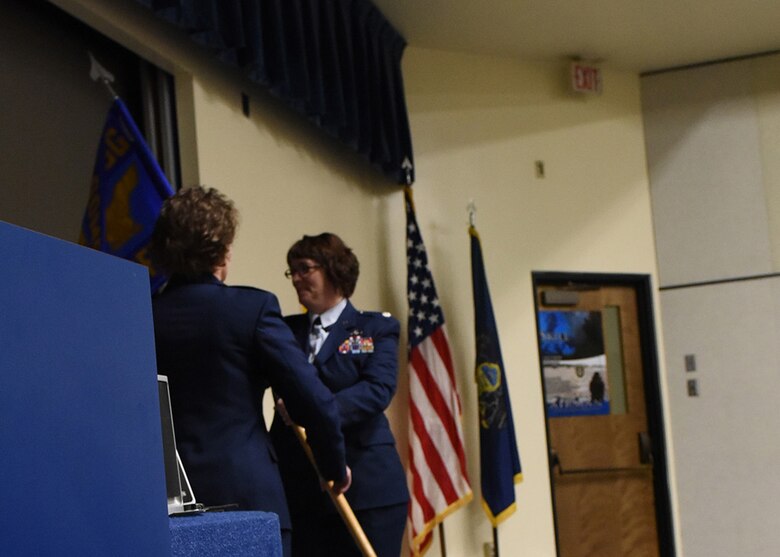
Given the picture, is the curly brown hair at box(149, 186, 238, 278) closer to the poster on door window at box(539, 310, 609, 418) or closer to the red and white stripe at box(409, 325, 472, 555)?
the red and white stripe at box(409, 325, 472, 555)

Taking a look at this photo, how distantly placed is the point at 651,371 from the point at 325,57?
283 centimetres

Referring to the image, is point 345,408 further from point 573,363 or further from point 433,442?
point 573,363

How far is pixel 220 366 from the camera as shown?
2055 millimetres

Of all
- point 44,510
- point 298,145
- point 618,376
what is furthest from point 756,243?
point 44,510

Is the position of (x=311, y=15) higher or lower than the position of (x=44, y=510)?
higher

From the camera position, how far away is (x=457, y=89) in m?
5.89

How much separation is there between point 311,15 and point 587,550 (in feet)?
10.7

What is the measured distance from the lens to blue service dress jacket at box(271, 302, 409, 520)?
2734 millimetres

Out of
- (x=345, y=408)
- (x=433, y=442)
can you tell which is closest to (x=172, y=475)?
(x=345, y=408)

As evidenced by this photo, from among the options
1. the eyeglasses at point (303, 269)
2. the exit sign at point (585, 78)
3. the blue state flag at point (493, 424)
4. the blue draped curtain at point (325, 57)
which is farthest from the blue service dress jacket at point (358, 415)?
the exit sign at point (585, 78)

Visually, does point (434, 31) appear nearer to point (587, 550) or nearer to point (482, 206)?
point (482, 206)

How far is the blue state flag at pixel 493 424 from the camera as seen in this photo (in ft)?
17.5

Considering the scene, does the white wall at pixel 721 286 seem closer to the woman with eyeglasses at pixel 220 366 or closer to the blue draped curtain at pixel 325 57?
the blue draped curtain at pixel 325 57

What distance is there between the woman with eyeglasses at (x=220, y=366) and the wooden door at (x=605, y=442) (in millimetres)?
3934
